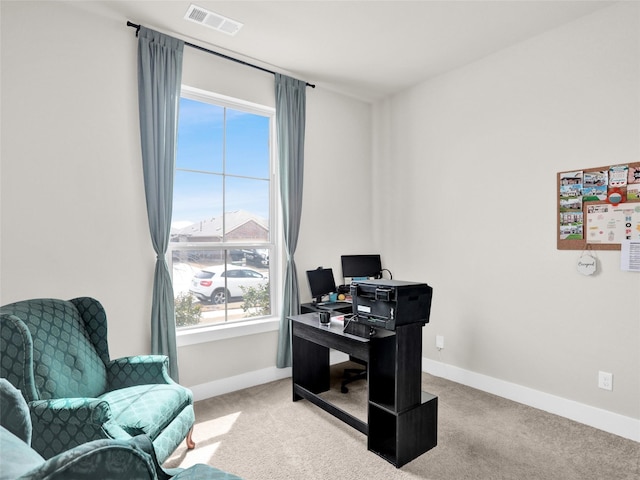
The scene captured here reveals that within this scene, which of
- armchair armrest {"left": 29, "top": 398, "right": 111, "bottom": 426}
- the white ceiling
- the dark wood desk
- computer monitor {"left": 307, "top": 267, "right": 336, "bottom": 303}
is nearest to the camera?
armchair armrest {"left": 29, "top": 398, "right": 111, "bottom": 426}

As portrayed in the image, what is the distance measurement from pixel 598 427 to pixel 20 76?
463 cm

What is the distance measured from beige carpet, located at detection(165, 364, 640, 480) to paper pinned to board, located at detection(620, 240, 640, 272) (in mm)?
1172

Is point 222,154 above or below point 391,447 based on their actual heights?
above

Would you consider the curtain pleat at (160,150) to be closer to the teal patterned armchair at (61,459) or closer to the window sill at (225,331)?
the window sill at (225,331)

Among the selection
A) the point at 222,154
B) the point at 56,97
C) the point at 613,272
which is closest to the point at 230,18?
the point at 222,154

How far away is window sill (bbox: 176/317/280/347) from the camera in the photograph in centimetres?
315

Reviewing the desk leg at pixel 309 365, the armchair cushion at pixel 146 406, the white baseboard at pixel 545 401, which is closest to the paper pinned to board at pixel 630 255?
the white baseboard at pixel 545 401

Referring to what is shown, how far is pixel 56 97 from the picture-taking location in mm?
2588

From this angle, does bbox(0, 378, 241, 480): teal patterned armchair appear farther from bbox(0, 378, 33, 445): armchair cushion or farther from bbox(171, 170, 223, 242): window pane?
bbox(171, 170, 223, 242): window pane

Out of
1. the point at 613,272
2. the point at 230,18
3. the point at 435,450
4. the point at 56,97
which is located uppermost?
the point at 230,18

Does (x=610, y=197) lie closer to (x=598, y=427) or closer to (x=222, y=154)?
(x=598, y=427)

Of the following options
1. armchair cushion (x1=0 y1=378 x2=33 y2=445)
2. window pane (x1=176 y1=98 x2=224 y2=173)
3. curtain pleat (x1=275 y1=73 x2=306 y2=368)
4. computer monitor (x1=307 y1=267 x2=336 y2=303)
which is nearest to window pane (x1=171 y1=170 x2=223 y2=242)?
window pane (x1=176 y1=98 x2=224 y2=173)

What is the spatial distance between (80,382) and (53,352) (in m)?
0.22

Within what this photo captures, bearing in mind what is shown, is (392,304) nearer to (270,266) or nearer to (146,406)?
(146,406)
